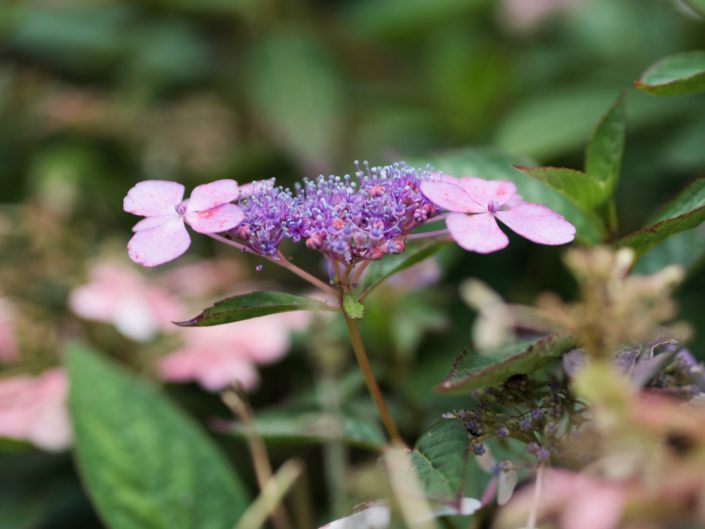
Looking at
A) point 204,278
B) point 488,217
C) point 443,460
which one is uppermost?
point 488,217

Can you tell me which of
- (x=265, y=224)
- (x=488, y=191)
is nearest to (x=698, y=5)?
(x=488, y=191)

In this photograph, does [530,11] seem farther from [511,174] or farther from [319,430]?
[319,430]

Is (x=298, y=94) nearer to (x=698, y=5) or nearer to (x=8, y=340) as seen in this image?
(x=8, y=340)

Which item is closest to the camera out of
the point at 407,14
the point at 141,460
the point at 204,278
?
the point at 141,460

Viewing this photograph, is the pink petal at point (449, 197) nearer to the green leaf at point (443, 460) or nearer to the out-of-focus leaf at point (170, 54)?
the green leaf at point (443, 460)

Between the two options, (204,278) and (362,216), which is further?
(204,278)

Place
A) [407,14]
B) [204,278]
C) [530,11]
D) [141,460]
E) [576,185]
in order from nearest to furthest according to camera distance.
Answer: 1. [576,185]
2. [141,460]
3. [204,278]
4. [530,11]
5. [407,14]

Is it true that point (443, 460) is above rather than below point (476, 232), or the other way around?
below

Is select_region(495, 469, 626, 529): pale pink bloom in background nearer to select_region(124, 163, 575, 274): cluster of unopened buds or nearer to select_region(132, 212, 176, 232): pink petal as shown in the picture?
select_region(124, 163, 575, 274): cluster of unopened buds
